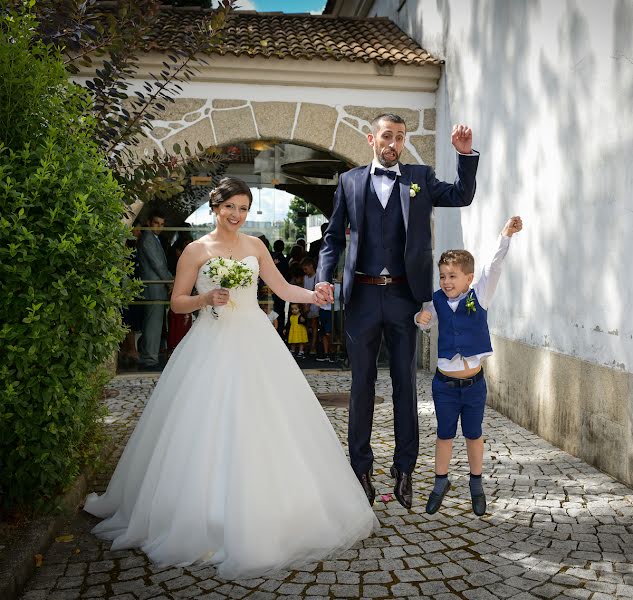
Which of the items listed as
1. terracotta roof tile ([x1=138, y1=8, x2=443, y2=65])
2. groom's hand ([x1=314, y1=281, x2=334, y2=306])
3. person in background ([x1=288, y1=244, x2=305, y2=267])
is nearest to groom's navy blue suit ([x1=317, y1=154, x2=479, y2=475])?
groom's hand ([x1=314, y1=281, x2=334, y2=306])

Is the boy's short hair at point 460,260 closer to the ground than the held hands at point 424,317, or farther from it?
farther from it

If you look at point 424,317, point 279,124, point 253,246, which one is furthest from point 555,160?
point 279,124

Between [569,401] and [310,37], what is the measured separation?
660cm

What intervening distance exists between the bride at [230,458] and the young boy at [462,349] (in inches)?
24.9

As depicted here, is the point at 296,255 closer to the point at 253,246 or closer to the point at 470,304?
the point at 253,246

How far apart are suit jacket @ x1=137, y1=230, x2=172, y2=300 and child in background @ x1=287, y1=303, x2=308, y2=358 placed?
7.55 feet

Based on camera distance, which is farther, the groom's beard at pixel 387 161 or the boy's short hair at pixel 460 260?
the groom's beard at pixel 387 161

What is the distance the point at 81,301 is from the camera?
357cm

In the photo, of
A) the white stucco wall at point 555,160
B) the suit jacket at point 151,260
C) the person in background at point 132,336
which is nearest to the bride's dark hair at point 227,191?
the white stucco wall at point 555,160

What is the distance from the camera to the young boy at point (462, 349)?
3840mm

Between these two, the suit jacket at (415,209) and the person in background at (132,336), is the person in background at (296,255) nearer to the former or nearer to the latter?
the person in background at (132,336)

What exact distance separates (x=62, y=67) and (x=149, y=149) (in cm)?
525

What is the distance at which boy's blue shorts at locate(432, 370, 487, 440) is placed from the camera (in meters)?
3.89

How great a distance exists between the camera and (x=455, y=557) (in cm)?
347
